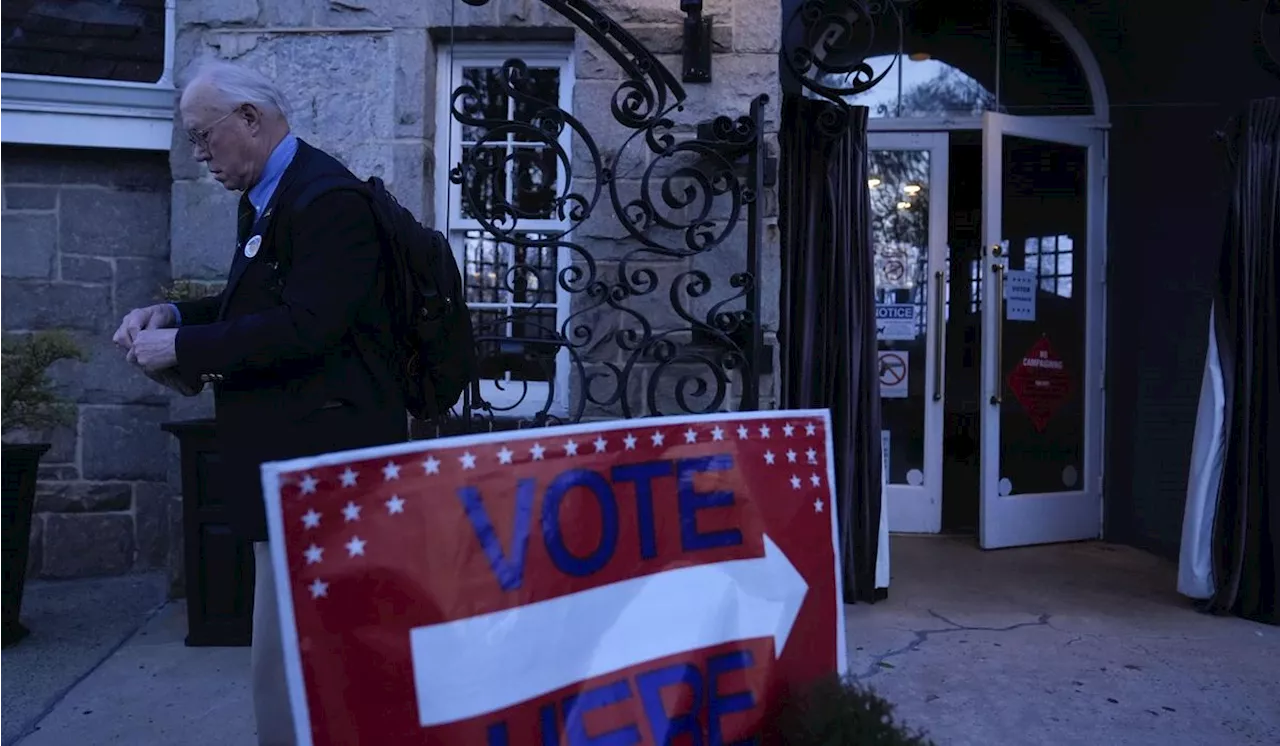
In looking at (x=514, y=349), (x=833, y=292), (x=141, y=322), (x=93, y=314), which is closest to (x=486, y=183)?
(x=514, y=349)

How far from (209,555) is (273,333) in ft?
7.27

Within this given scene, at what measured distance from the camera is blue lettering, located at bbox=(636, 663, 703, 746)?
1.91m

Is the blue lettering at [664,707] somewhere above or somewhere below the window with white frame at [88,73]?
below

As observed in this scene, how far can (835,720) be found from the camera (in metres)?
1.99

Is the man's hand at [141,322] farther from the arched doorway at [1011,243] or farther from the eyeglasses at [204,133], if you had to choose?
the arched doorway at [1011,243]

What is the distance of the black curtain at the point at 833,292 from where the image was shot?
4.86 metres

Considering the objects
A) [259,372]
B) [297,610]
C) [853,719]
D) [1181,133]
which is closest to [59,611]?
[259,372]

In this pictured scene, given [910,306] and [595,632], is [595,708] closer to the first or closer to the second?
[595,632]

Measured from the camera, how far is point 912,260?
6270mm

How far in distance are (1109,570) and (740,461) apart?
4173mm

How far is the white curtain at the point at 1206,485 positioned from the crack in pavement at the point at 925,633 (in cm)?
75

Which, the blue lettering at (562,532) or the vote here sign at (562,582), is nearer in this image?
the vote here sign at (562,582)

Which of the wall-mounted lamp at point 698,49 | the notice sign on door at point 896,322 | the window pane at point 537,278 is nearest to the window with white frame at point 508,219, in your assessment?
the window pane at point 537,278

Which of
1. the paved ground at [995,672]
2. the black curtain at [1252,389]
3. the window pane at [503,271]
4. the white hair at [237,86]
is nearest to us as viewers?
the white hair at [237,86]
